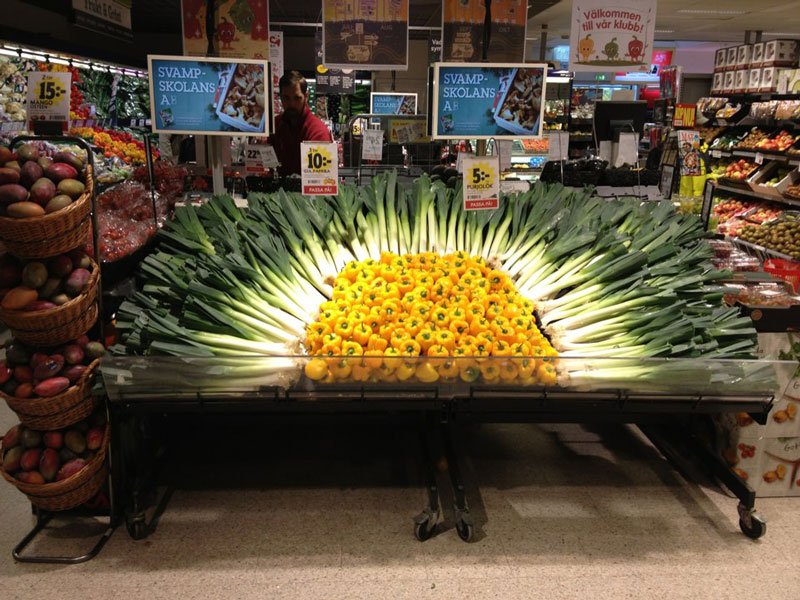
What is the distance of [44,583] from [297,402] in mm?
1039

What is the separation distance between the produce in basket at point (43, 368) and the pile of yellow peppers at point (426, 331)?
0.82 m

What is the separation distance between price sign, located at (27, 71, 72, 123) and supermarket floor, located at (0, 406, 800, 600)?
171cm

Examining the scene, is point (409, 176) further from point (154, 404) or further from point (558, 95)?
point (558, 95)

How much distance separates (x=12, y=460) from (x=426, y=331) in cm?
156

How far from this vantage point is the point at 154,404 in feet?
7.90

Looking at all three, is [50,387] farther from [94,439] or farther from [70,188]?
[70,188]

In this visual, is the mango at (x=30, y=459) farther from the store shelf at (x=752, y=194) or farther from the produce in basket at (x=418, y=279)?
the store shelf at (x=752, y=194)

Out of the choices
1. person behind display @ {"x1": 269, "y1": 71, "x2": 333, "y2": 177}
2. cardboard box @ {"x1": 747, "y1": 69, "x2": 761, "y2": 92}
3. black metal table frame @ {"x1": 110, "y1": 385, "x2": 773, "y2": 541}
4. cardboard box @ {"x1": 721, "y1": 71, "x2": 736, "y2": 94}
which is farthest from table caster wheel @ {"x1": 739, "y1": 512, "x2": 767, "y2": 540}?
cardboard box @ {"x1": 721, "y1": 71, "x2": 736, "y2": 94}

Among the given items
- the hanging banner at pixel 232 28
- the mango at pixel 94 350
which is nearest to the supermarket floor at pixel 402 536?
the mango at pixel 94 350

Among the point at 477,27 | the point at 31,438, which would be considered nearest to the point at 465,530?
the point at 31,438

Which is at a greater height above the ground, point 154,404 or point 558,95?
point 558,95

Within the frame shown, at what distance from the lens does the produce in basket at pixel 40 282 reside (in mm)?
2248

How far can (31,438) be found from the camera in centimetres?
242

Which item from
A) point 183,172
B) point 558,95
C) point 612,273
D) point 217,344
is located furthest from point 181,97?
point 558,95
